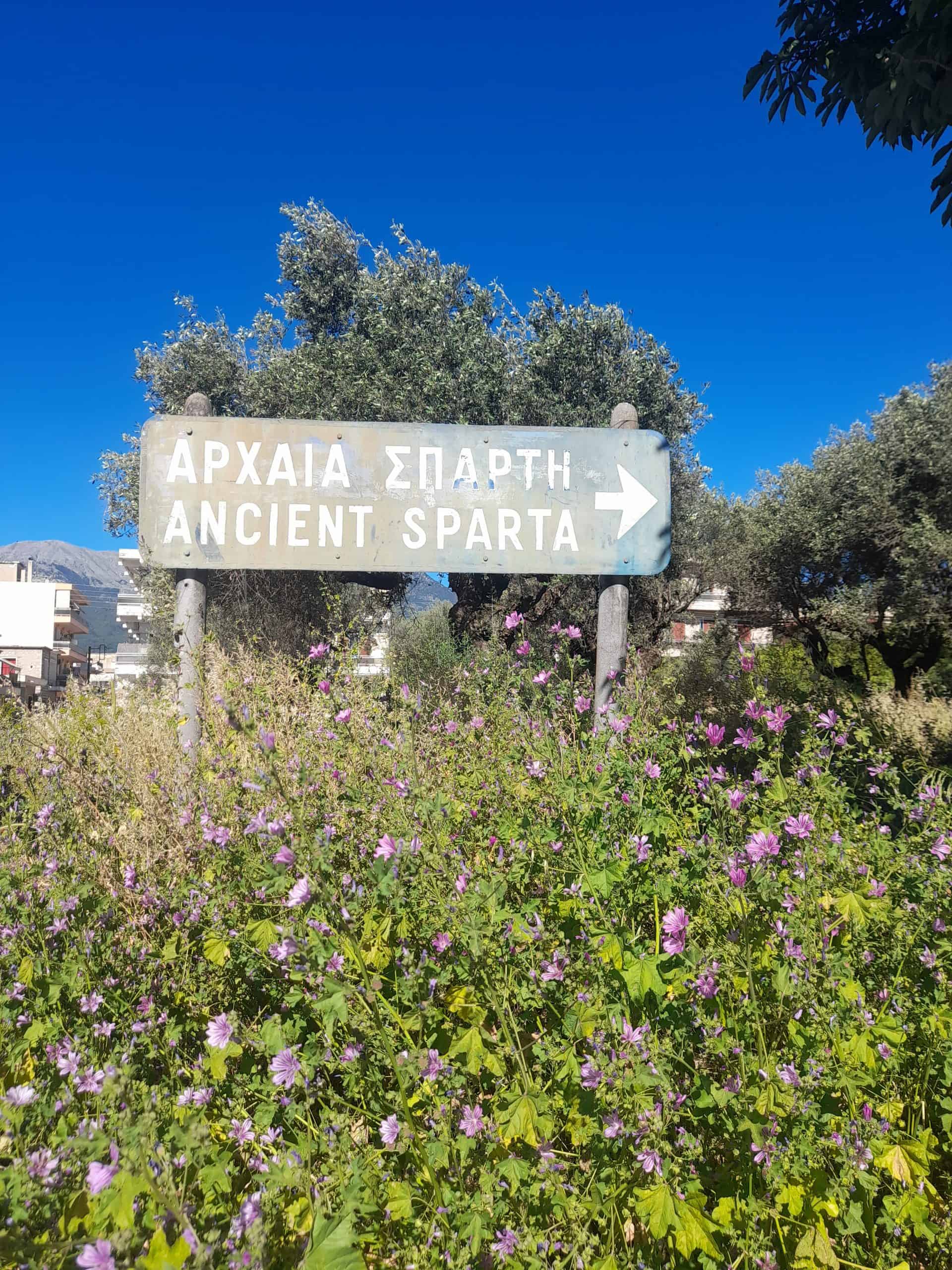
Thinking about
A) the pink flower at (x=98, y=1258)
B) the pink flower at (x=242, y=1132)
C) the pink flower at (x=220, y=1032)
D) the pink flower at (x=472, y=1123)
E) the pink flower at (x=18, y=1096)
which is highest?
the pink flower at (x=98, y=1258)

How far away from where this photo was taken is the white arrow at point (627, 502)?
17.6ft

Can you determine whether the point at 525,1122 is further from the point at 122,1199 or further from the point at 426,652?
the point at 426,652

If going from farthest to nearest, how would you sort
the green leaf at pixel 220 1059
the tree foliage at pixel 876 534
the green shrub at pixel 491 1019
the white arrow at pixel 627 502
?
the tree foliage at pixel 876 534 < the white arrow at pixel 627 502 < the green leaf at pixel 220 1059 < the green shrub at pixel 491 1019

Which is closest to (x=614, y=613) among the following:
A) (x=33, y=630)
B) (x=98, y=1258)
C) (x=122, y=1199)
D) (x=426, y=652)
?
(x=122, y=1199)

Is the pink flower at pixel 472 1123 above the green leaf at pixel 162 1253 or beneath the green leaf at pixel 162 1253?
beneath

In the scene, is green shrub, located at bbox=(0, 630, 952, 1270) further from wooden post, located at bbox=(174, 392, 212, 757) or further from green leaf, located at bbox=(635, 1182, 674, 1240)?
wooden post, located at bbox=(174, 392, 212, 757)

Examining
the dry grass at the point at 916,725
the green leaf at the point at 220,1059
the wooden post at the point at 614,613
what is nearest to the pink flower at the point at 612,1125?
the green leaf at the point at 220,1059

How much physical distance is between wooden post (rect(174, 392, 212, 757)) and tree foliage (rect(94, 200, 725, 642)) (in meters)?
7.50

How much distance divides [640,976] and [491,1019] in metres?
0.77

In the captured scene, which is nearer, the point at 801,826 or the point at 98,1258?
the point at 98,1258

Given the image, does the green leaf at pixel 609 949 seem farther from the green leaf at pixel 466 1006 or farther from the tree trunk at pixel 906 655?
the tree trunk at pixel 906 655

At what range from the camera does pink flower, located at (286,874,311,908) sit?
1806 mm

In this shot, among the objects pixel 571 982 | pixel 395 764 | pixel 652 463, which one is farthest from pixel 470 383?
pixel 571 982

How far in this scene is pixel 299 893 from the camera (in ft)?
6.01
